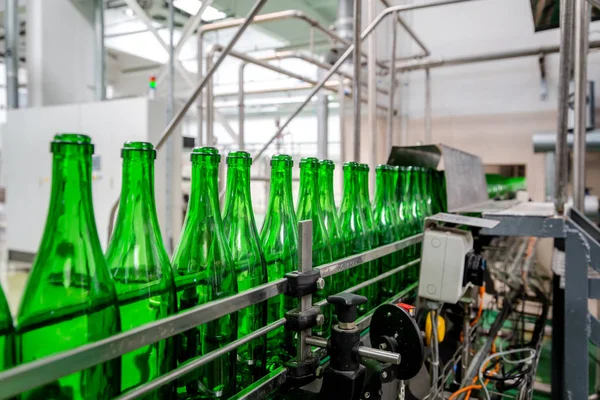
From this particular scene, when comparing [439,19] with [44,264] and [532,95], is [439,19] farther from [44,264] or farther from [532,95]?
[44,264]

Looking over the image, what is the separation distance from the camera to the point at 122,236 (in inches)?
17.5

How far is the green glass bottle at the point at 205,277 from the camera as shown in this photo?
43 cm

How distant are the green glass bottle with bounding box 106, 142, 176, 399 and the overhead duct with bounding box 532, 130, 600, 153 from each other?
9.42ft

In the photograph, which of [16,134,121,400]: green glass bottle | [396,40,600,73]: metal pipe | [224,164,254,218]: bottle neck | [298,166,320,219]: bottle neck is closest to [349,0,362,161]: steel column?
[298,166,320,219]: bottle neck

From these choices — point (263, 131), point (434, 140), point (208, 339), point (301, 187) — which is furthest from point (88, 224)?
point (263, 131)

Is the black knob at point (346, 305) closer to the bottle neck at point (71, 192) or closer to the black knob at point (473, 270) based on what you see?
the bottle neck at point (71, 192)

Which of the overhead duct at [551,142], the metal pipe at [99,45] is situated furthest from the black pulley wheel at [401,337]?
the metal pipe at [99,45]

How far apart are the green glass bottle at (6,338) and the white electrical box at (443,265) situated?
565mm

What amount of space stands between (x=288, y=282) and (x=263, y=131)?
7.81m

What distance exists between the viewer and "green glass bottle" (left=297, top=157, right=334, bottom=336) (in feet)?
2.08

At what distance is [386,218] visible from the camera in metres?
0.88

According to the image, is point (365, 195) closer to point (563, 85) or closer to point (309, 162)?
point (309, 162)

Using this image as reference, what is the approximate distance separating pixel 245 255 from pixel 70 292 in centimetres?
23

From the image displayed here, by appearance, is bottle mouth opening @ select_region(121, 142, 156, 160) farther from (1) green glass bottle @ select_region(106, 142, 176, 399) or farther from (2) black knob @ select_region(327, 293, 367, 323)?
(2) black knob @ select_region(327, 293, 367, 323)
